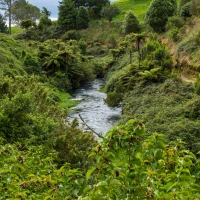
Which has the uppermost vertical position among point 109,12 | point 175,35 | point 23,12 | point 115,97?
point 23,12

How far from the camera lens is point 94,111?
2170cm

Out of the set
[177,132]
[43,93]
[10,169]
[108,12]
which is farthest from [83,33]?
[10,169]

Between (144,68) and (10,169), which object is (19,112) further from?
(144,68)

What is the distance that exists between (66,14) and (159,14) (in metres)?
21.8

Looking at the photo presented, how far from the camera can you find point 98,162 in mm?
2529

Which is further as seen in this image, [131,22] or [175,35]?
[131,22]

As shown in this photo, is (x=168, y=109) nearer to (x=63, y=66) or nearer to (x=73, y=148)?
(x=73, y=148)

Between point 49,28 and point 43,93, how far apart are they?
132ft

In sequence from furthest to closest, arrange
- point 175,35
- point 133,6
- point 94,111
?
point 133,6 → point 175,35 → point 94,111

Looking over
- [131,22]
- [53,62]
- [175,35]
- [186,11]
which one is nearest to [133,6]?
[131,22]

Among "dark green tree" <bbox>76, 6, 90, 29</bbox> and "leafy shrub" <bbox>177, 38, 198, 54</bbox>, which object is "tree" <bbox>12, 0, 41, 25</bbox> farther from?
"leafy shrub" <bbox>177, 38, 198, 54</bbox>

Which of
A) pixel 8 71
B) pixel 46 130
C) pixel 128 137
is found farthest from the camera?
pixel 8 71

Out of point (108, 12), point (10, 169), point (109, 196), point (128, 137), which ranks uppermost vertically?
point (108, 12)

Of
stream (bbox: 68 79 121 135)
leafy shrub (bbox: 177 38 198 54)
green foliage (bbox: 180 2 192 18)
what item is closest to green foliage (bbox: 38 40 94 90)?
stream (bbox: 68 79 121 135)
